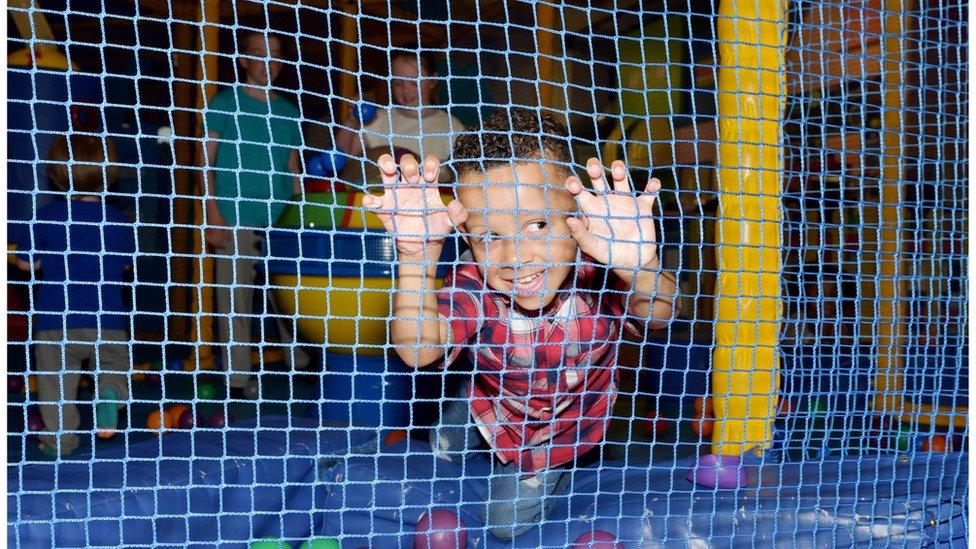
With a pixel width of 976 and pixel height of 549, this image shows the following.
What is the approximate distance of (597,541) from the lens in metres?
1.09

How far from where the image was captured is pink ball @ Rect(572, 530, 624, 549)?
1086 mm

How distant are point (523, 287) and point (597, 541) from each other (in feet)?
1.13

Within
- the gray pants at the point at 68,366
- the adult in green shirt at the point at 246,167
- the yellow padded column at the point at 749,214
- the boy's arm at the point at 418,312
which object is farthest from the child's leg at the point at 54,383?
the yellow padded column at the point at 749,214

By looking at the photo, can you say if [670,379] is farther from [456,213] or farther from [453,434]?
[456,213]

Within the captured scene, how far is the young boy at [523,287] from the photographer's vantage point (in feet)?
3.28

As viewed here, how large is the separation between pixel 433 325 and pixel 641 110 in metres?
2.15

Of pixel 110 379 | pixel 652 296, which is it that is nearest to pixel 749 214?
pixel 652 296

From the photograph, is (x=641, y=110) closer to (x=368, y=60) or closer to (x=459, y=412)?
(x=368, y=60)

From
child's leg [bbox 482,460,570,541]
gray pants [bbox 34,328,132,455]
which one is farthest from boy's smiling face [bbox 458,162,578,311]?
gray pants [bbox 34,328,132,455]

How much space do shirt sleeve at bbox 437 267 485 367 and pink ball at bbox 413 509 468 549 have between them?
8.6 inches

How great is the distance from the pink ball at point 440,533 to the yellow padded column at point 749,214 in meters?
0.43

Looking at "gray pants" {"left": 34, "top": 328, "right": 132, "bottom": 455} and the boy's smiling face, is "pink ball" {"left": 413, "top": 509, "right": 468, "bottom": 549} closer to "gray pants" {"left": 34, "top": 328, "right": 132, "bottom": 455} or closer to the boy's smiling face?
the boy's smiling face

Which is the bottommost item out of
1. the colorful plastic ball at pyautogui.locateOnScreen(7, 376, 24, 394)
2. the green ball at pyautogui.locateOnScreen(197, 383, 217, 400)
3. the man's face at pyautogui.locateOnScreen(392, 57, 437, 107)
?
the green ball at pyautogui.locateOnScreen(197, 383, 217, 400)

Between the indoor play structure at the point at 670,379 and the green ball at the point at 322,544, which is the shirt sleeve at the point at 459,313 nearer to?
the indoor play structure at the point at 670,379
